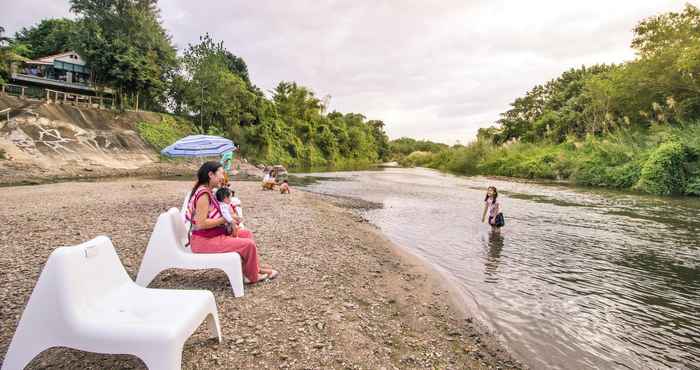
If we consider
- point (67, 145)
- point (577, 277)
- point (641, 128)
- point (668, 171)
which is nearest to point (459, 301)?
point (577, 277)

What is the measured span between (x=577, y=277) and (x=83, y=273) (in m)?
8.48

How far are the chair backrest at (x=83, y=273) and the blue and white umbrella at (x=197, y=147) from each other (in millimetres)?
6402

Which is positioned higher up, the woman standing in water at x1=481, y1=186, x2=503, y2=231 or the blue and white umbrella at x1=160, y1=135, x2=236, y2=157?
the blue and white umbrella at x1=160, y1=135, x2=236, y2=157

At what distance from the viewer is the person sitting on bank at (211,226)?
188 inches

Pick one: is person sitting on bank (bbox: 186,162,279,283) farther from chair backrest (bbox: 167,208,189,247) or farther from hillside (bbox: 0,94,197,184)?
hillside (bbox: 0,94,197,184)

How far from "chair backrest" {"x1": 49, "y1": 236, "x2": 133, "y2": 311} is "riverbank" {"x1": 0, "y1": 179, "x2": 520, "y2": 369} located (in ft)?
2.62

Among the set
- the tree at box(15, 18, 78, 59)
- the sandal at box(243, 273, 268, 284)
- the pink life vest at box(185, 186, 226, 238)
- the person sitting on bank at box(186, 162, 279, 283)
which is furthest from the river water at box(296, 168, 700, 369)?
the tree at box(15, 18, 78, 59)

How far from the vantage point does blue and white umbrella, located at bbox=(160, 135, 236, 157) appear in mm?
9344

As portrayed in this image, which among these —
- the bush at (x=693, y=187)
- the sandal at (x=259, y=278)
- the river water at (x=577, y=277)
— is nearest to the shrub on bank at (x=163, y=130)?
the river water at (x=577, y=277)

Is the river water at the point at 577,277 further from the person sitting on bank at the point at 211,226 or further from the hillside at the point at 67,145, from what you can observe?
the hillside at the point at 67,145

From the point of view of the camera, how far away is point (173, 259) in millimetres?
4824

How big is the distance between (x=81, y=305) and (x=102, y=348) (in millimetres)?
424

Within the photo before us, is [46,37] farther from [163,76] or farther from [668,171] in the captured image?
[668,171]

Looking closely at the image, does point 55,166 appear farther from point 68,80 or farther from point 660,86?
point 660,86
